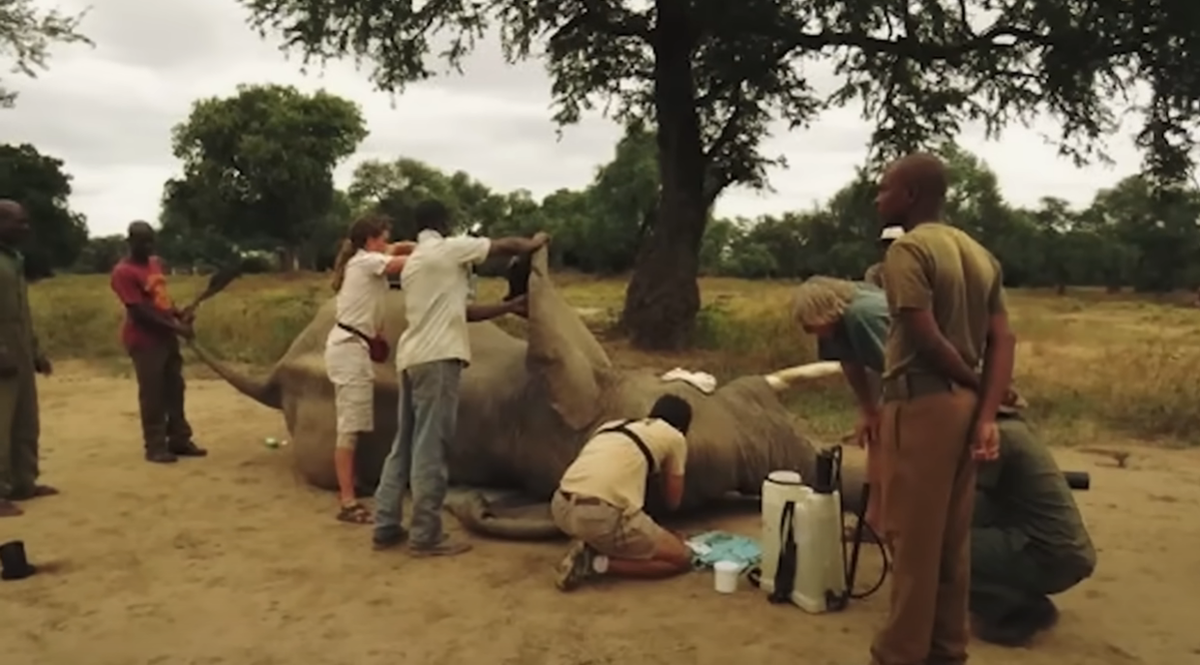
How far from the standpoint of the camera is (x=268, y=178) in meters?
47.8

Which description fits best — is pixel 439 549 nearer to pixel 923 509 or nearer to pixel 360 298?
pixel 360 298

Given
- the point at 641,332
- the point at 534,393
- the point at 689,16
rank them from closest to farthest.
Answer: the point at 534,393 → the point at 689,16 → the point at 641,332

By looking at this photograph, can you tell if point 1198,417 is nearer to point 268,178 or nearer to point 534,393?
point 534,393

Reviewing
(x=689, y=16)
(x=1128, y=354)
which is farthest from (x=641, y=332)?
(x=1128, y=354)

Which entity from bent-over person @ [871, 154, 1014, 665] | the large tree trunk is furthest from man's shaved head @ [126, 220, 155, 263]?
the large tree trunk

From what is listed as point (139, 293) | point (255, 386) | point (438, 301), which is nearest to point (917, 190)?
point (438, 301)

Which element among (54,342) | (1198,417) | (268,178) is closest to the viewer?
(1198,417)

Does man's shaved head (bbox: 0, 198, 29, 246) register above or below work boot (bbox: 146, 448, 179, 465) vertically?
above

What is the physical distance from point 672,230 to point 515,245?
9817 mm

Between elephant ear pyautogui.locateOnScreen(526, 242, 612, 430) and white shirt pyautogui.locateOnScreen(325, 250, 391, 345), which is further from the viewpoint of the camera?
white shirt pyautogui.locateOnScreen(325, 250, 391, 345)

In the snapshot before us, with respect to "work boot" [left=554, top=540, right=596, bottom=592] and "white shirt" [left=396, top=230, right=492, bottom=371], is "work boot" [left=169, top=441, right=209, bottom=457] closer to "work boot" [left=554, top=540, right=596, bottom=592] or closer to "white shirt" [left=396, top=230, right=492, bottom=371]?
"white shirt" [left=396, top=230, right=492, bottom=371]

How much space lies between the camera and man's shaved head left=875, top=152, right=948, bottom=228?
4723 mm

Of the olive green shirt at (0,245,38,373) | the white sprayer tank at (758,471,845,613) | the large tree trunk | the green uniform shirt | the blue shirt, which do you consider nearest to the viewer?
the green uniform shirt

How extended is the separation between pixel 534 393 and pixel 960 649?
3.51m
